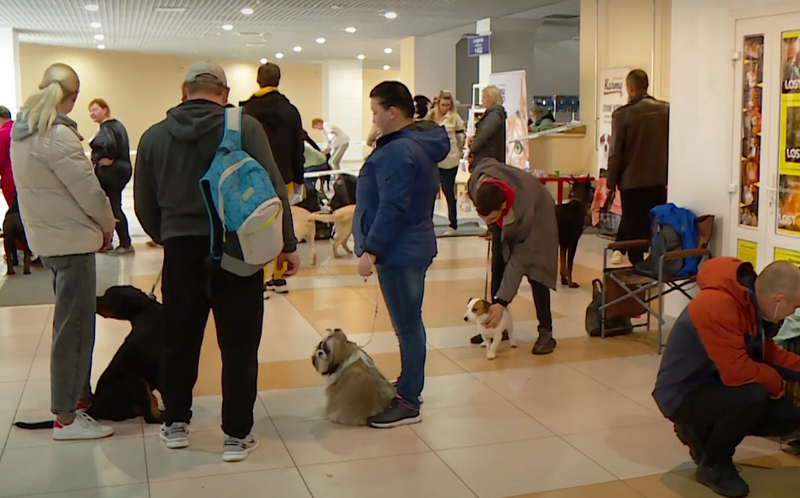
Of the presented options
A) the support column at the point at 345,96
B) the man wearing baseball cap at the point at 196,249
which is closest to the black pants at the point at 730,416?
the man wearing baseball cap at the point at 196,249

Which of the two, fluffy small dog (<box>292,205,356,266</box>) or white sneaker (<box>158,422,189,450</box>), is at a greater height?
fluffy small dog (<box>292,205,356,266</box>)

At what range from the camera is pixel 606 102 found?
11.2 metres

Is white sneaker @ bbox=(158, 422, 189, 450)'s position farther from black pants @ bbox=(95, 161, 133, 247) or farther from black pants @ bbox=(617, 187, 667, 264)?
black pants @ bbox=(95, 161, 133, 247)

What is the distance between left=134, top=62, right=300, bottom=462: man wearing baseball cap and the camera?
3.41 meters

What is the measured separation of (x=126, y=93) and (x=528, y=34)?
1319 cm

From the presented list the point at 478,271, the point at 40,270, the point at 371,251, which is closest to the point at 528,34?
the point at 478,271

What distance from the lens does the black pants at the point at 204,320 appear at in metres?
3.44

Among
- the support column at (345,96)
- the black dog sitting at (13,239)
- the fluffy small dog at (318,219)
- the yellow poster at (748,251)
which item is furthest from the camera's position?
the support column at (345,96)

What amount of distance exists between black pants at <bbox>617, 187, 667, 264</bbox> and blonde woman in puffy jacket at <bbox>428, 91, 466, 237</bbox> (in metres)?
3.45

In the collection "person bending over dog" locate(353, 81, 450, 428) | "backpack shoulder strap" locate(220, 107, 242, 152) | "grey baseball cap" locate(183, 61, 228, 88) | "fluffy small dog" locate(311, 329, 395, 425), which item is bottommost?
"fluffy small dog" locate(311, 329, 395, 425)

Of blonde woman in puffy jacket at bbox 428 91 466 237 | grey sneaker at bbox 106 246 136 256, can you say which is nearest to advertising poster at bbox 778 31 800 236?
blonde woman in puffy jacket at bbox 428 91 466 237

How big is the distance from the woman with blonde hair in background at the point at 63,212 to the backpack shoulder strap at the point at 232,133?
2.11 ft

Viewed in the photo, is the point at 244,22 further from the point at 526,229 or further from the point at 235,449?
the point at 235,449

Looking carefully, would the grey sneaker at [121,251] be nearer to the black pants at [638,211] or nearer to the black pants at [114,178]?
the black pants at [114,178]
